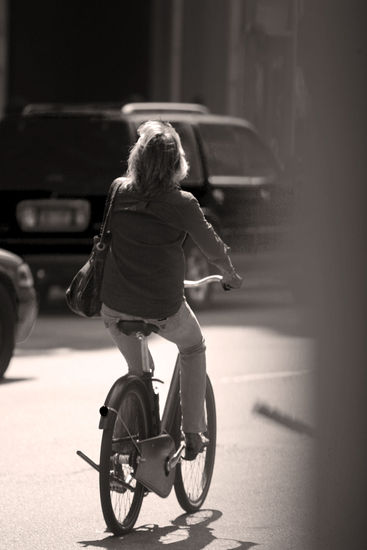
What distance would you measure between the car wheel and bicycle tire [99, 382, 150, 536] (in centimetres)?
874

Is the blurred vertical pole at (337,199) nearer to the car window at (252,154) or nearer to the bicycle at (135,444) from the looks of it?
the bicycle at (135,444)

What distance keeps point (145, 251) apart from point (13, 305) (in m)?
4.87

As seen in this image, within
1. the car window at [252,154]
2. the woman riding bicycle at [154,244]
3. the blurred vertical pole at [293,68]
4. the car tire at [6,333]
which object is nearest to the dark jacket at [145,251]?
the woman riding bicycle at [154,244]

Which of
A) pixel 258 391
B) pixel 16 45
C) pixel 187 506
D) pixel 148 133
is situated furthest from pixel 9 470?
pixel 16 45

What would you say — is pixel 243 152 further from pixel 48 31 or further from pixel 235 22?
pixel 48 31

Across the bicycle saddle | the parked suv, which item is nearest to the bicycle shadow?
the bicycle saddle

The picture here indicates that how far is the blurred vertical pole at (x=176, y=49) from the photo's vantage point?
Result: 25.1m

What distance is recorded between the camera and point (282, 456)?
7043 millimetres

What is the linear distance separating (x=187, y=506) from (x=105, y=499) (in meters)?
0.81

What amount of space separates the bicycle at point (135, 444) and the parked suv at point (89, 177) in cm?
875

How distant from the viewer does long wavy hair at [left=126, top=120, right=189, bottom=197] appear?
5.05m

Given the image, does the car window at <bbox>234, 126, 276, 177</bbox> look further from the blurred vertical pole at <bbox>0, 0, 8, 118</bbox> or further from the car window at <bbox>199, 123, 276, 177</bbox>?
the blurred vertical pole at <bbox>0, 0, 8, 118</bbox>

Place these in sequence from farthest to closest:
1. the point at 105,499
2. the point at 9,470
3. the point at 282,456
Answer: the point at 282,456, the point at 9,470, the point at 105,499

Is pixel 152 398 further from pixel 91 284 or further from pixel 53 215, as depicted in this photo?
pixel 53 215
